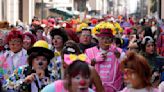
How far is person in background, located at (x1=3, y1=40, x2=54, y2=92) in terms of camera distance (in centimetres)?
549

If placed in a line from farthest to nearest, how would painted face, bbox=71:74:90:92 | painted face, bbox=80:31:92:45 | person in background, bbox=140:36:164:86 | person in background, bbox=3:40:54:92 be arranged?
painted face, bbox=80:31:92:45 < person in background, bbox=140:36:164:86 < person in background, bbox=3:40:54:92 < painted face, bbox=71:74:90:92

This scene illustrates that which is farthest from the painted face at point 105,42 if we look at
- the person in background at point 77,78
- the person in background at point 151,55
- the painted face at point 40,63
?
the person in background at point 77,78

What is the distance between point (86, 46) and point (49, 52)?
381 cm

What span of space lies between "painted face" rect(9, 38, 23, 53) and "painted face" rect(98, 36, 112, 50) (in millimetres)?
1278

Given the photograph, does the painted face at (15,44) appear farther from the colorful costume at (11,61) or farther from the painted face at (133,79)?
the painted face at (133,79)

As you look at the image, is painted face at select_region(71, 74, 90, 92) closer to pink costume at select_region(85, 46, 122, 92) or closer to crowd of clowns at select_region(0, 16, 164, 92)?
crowd of clowns at select_region(0, 16, 164, 92)

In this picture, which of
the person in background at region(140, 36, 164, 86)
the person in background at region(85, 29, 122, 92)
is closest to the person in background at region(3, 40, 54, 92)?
the person in background at region(85, 29, 122, 92)

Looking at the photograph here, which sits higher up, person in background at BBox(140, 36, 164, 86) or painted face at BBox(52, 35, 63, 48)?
painted face at BBox(52, 35, 63, 48)

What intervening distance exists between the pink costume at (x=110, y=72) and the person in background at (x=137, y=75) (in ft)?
7.59

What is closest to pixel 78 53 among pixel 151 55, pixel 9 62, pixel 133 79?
pixel 133 79

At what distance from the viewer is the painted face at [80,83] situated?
425 centimetres

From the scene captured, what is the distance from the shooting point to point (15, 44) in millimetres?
7945

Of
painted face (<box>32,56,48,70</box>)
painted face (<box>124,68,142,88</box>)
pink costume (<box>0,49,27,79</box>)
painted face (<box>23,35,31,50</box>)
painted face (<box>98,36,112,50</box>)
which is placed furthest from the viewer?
painted face (<box>23,35,31,50</box>)

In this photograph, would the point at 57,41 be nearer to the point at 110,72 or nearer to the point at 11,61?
the point at 11,61
